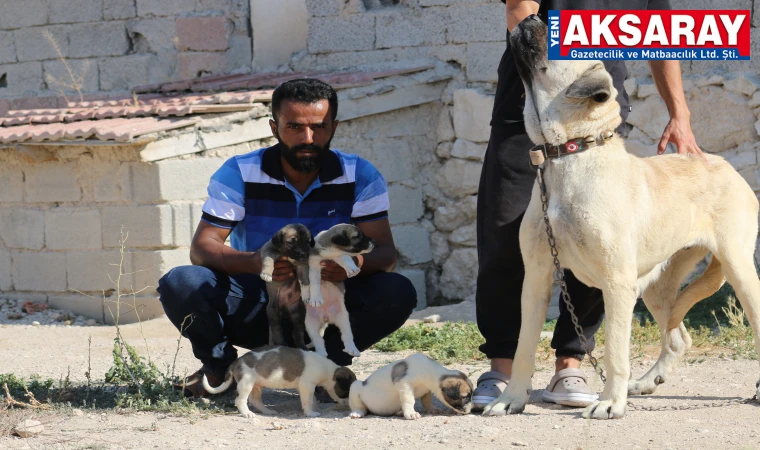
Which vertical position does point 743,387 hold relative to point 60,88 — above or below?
below

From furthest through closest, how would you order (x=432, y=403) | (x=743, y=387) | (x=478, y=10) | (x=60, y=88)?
(x=60, y=88) < (x=478, y=10) < (x=743, y=387) < (x=432, y=403)

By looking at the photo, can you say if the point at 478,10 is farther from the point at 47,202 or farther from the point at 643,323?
the point at 47,202

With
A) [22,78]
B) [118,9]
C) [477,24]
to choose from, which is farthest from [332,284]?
[22,78]

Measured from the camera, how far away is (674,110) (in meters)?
4.69

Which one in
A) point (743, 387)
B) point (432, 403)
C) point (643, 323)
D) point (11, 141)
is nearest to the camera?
point (432, 403)

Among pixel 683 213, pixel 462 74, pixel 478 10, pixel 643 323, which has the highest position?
pixel 478 10

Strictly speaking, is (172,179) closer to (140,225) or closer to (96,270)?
(140,225)

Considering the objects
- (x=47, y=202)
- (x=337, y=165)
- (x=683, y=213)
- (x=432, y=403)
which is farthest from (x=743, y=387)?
(x=47, y=202)

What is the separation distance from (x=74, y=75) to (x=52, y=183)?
7.20 feet

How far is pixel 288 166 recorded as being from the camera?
504 cm

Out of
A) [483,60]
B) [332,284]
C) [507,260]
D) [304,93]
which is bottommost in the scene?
[332,284]

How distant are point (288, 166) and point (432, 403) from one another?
57.9 inches

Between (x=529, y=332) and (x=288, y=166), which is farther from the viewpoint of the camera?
(x=288, y=166)

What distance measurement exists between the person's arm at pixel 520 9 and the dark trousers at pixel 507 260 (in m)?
0.52
